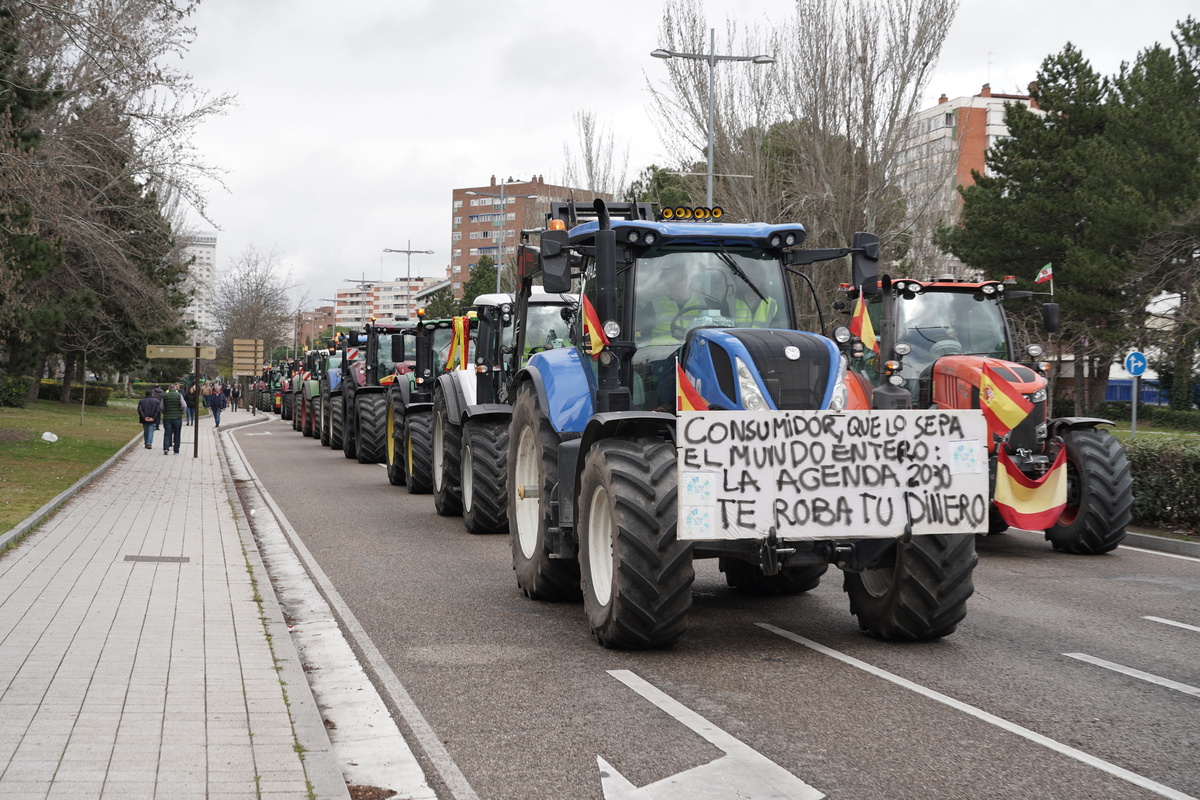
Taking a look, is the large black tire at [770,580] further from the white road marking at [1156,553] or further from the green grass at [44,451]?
the green grass at [44,451]

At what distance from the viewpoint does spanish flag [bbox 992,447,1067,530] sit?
1170cm

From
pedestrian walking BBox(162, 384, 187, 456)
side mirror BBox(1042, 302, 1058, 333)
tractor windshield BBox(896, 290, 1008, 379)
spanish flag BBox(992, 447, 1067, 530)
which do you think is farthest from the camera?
pedestrian walking BBox(162, 384, 187, 456)

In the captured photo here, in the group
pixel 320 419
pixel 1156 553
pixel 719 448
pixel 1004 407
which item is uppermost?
pixel 1004 407

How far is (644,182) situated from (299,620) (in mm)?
52820

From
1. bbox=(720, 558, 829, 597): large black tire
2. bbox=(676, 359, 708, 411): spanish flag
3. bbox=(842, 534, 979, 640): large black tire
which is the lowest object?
bbox=(720, 558, 829, 597): large black tire

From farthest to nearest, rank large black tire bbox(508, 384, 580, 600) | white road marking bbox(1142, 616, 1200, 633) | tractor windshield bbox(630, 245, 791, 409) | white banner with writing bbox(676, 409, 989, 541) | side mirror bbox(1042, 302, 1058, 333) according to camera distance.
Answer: side mirror bbox(1042, 302, 1058, 333) → large black tire bbox(508, 384, 580, 600) → white road marking bbox(1142, 616, 1200, 633) → tractor windshield bbox(630, 245, 791, 409) → white banner with writing bbox(676, 409, 989, 541)

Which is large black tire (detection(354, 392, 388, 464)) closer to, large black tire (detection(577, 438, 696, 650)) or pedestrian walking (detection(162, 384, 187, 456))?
pedestrian walking (detection(162, 384, 187, 456))

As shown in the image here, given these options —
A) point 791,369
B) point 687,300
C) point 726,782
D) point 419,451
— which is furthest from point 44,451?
point 726,782

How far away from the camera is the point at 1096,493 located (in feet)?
38.9

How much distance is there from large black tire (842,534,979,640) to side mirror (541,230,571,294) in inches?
106

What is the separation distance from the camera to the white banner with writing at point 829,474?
22.1ft

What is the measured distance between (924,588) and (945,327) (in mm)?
6789

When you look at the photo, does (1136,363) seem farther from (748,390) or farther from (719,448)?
(719,448)

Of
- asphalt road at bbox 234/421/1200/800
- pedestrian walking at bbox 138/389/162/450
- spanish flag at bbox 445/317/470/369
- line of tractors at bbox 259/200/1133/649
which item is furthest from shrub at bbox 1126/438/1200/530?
pedestrian walking at bbox 138/389/162/450
